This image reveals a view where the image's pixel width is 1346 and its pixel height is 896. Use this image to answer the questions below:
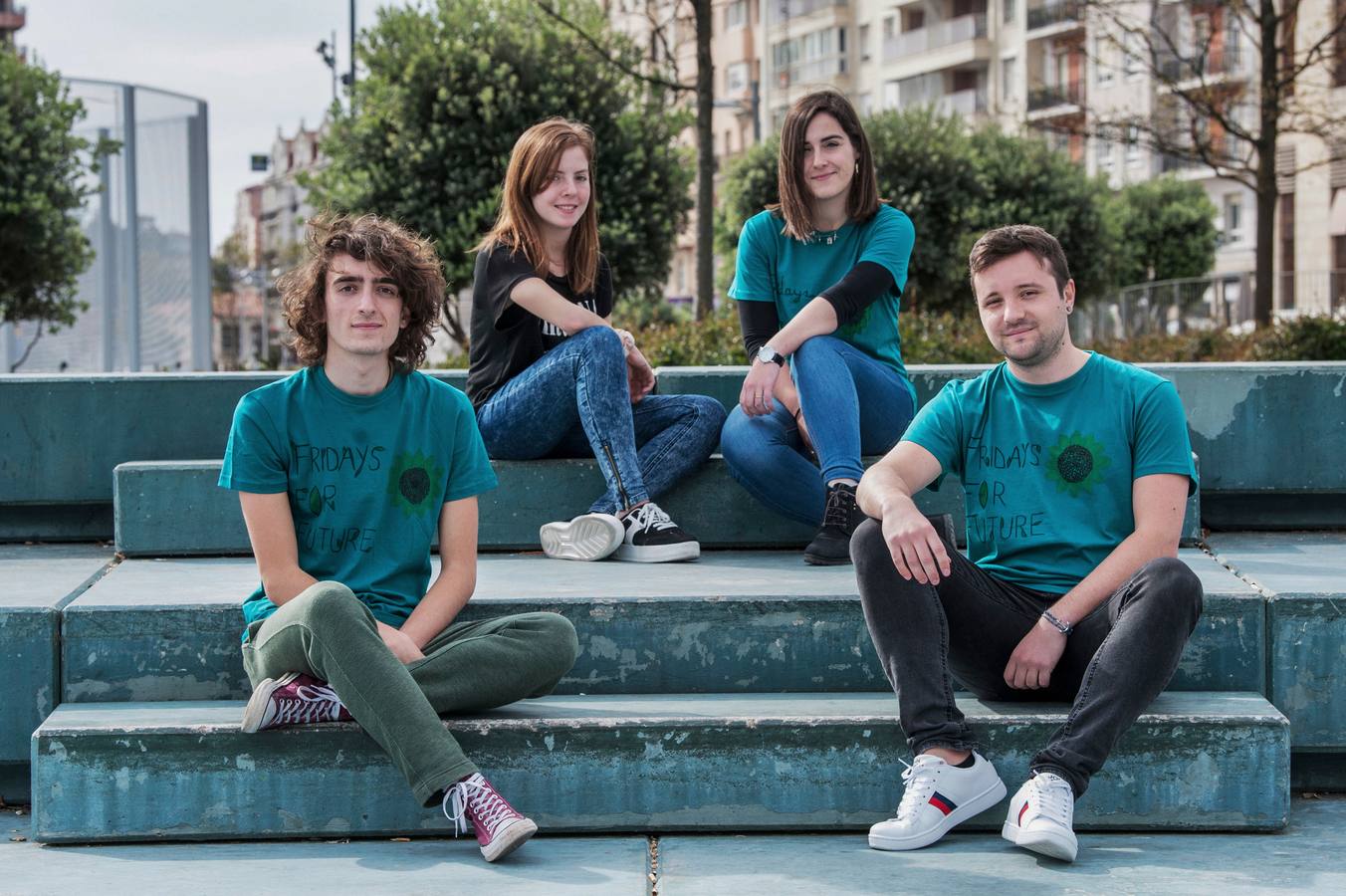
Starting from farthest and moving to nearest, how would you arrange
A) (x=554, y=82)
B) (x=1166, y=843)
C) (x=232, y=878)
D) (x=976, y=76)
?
(x=976, y=76) → (x=554, y=82) → (x=1166, y=843) → (x=232, y=878)

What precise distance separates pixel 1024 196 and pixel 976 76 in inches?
1240

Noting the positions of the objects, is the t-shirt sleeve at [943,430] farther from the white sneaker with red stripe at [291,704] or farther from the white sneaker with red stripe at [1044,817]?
the white sneaker with red stripe at [291,704]

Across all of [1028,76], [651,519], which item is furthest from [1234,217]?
[651,519]

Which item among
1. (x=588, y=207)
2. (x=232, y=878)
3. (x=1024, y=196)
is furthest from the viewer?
(x=1024, y=196)

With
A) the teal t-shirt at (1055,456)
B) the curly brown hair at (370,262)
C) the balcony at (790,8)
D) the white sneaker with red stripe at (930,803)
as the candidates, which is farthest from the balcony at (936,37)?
the white sneaker with red stripe at (930,803)

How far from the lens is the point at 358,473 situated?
3.70 m

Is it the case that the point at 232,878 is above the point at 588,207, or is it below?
below

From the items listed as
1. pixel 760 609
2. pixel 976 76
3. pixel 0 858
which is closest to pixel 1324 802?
pixel 760 609

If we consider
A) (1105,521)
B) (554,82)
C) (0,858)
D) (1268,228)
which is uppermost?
(554,82)

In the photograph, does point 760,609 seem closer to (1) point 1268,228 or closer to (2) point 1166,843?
(2) point 1166,843

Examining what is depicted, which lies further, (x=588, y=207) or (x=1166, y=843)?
(x=588, y=207)

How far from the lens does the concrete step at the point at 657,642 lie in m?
3.93

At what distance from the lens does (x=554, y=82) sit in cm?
1377

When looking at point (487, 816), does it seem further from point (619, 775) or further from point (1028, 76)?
point (1028, 76)
